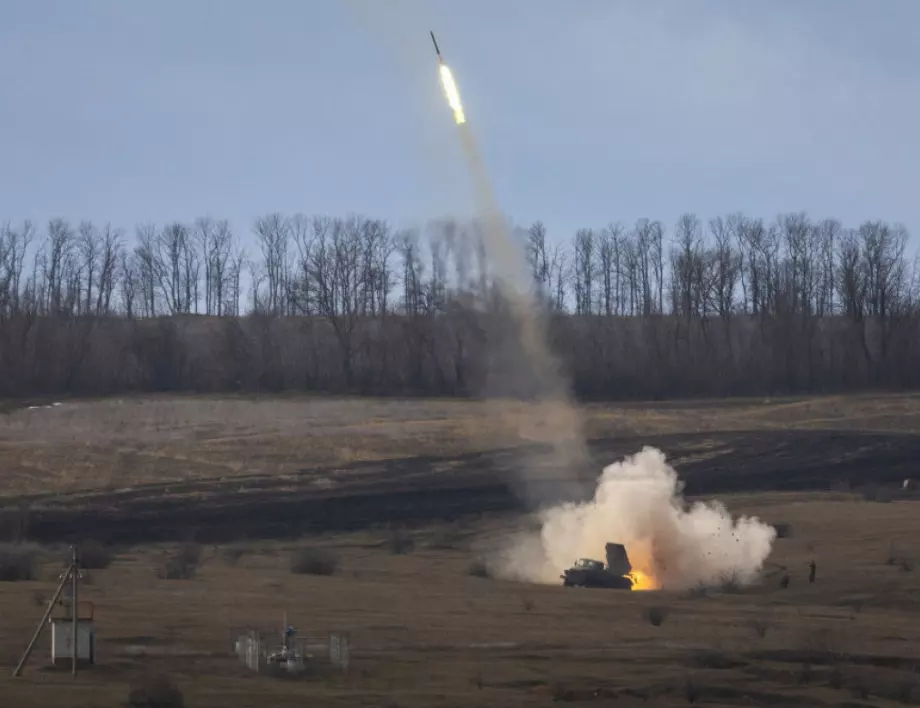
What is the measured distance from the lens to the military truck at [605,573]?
135 ft

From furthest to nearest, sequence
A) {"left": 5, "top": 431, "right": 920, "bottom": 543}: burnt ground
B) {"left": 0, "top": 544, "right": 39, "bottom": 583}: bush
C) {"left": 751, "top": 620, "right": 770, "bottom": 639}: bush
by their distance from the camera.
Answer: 1. {"left": 5, "top": 431, "right": 920, "bottom": 543}: burnt ground
2. {"left": 0, "top": 544, "right": 39, "bottom": 583}: bush
3. {"left": 751, "top": 620, "right": 770, "bottom": 639}: bush

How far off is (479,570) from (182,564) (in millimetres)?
9094

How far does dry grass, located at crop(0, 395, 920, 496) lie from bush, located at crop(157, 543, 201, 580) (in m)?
14.3

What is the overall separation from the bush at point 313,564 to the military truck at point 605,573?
716 centimetres

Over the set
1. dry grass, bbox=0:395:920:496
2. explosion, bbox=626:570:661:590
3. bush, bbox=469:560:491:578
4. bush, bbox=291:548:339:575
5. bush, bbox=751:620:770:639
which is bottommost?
explosion, bbox=626:570:661:590

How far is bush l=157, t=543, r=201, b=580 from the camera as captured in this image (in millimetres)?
40925

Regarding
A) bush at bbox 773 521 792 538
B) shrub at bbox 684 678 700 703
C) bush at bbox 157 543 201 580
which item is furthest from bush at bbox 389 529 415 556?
shrub at bbox 684 678 700 703

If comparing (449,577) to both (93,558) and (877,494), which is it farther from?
(877,494)

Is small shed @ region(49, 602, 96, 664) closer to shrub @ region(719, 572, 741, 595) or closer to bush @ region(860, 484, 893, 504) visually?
shrub @ region(719, 572, 741, 595)

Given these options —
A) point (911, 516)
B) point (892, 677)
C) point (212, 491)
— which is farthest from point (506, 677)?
point (212, 491)

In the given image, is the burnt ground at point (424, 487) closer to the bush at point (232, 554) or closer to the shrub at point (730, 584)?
the bush at point (232, 554)

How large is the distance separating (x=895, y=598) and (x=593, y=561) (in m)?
8.77

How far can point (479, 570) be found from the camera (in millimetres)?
44094

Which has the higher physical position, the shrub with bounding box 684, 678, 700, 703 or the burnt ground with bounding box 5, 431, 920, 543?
the burnt ground with bounding box 5, 431, 920, 543
